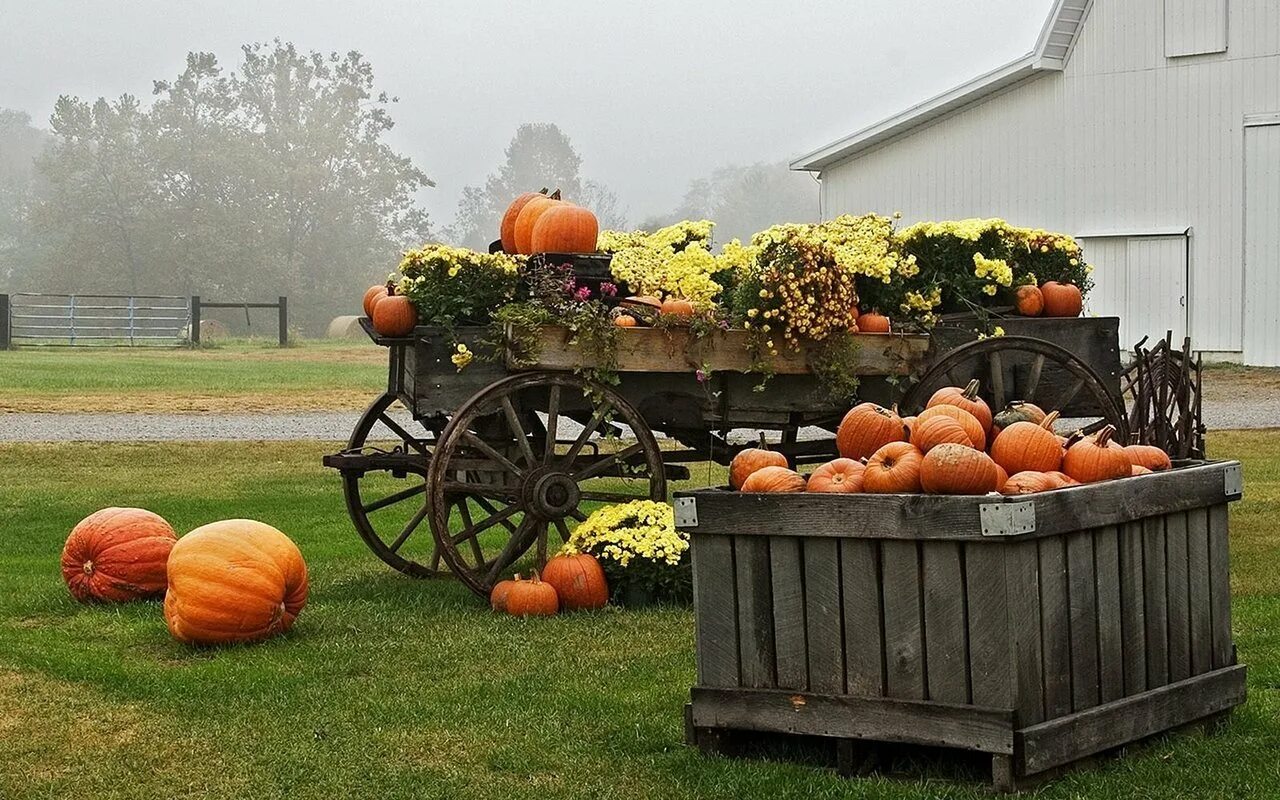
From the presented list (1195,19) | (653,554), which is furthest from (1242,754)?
(1195,19)

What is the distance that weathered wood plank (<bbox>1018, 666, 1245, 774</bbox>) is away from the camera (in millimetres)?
4441

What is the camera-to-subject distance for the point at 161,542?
780cm

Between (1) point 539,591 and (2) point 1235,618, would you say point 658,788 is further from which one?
(2) point 1235,618

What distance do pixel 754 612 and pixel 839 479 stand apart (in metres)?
0.47

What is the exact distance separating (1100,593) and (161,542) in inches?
187

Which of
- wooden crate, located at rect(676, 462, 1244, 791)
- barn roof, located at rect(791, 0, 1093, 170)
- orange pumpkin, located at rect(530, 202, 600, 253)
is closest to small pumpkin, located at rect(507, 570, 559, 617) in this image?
orange pumpkin, located at rect(530, 202, 600, 253)

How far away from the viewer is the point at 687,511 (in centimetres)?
487

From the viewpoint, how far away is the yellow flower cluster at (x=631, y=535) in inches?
291

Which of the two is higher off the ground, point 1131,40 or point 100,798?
point 1131,40

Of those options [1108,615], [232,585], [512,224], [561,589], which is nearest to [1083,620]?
[1108,615]

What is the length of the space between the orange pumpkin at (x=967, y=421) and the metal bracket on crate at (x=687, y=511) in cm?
79

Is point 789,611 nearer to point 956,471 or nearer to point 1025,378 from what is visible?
point 956,471

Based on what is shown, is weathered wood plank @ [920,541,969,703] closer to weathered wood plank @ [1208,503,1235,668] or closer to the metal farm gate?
weathered wood plank @ [1208,503,1235,668]

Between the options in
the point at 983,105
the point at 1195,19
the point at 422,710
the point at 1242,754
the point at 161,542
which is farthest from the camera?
the point at 983,105
